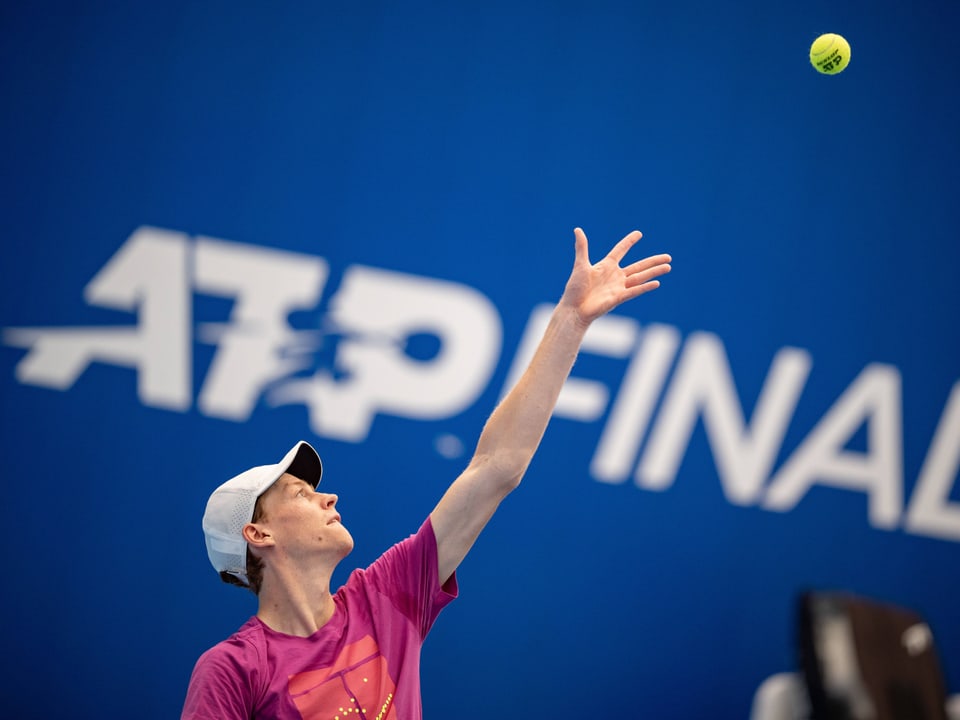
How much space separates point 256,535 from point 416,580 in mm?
380

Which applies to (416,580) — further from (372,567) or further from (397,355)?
(397,355)

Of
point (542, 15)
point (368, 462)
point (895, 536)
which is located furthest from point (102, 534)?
point (895, 536)

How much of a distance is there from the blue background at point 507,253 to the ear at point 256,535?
1502 mm

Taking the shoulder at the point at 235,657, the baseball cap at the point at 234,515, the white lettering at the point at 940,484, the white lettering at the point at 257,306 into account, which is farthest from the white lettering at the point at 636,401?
the shoulder at the point at 235,657

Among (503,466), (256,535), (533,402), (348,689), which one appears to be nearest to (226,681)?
(348,689)

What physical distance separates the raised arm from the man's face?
24 centimetres

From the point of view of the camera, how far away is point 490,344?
397 centimetres

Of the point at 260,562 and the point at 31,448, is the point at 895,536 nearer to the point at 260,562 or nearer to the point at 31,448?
the point at 260,562

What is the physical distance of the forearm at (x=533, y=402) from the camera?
2279 mm

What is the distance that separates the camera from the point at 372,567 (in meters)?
2.39

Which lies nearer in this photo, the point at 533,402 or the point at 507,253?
the point at 533,402

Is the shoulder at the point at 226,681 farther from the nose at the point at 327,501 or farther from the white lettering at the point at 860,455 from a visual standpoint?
the white lettering at the point at 860,455

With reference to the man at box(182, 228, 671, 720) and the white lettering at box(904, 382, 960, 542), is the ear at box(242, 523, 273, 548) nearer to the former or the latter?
the man at box(182, 228, 671, 720)

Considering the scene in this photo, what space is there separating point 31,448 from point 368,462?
1246mm
